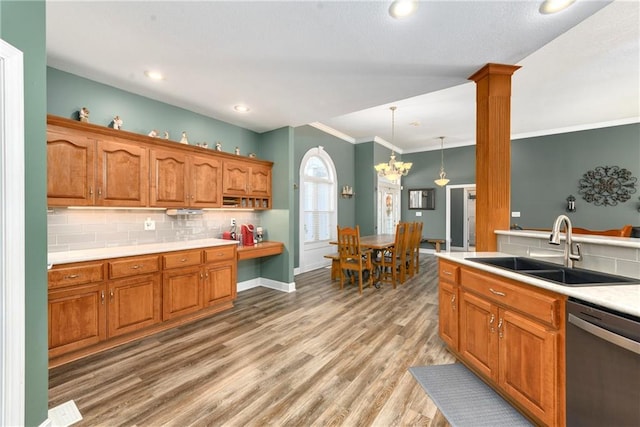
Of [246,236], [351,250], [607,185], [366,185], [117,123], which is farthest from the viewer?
[366,185]

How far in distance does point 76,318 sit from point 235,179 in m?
2.38

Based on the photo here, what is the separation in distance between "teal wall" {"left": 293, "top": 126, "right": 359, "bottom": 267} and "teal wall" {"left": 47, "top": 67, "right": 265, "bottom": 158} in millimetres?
1341

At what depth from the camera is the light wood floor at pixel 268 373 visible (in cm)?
175

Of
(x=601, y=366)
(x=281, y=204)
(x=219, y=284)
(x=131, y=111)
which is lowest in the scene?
(x=219, y=284)

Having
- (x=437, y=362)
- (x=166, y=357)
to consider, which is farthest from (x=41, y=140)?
(x=437, y=362)

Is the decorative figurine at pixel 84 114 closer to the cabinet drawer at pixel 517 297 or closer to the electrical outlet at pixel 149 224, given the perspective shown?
the electrical outlet at pixel 149 224

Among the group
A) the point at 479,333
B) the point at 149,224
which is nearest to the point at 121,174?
the point at 149,224

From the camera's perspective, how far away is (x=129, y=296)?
8.82 ft

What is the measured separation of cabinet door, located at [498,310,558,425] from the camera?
144 cm

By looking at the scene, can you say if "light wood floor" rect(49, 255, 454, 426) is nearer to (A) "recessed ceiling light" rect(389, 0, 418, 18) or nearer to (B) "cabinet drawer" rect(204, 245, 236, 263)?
(B) "cabinet drawer" rect(204, 245, 236, 263)

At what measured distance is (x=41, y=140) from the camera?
5.03 feet

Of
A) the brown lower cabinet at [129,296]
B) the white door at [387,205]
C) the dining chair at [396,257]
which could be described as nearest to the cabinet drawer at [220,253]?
the brown lower cabinet at [129,296]

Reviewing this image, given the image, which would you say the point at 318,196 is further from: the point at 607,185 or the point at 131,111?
the point at 607,185

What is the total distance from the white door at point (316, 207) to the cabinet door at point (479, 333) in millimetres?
3755
